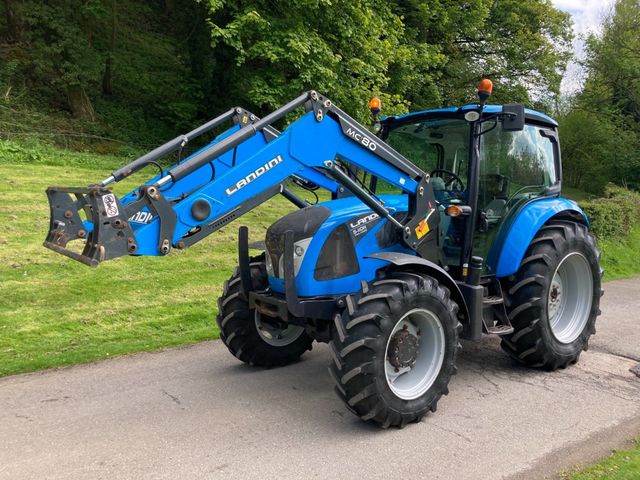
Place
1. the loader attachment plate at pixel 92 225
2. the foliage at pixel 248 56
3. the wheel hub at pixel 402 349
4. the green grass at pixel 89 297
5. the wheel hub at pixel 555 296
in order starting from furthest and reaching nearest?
the foliage at pixel 248 56 < the green grass at pixel 89 297 < the wheel hub at pixel 555 296 < the wheel hub at pixel 402 349 < the loader attachment plate at pixel 92 225

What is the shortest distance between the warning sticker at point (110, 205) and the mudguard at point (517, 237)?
3.35 m

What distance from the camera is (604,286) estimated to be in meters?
9.78

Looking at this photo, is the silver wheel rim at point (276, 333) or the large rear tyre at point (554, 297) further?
the silver wheel rim at point (276, 333)

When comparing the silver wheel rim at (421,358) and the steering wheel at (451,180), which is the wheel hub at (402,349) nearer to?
the silver wheel rim at (421,358)

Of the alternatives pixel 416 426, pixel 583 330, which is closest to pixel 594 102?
pixel 583 330

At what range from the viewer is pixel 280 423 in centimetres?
405

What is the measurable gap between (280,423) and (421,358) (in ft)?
3.88

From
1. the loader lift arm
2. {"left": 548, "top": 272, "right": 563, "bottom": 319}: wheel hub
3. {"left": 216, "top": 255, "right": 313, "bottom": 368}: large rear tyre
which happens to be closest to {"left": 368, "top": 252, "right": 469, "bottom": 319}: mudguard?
the loader lift arm

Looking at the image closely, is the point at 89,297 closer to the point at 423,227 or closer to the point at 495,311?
the point at 423,227

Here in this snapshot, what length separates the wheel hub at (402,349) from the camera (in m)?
4.10

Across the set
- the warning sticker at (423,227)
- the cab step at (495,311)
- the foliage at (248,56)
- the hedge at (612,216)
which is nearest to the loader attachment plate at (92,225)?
the warning sticker at (423,227)

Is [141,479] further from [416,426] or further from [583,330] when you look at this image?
[583,330]

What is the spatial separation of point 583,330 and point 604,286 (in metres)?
4.87

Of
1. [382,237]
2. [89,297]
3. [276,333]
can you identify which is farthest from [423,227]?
[89,297]
